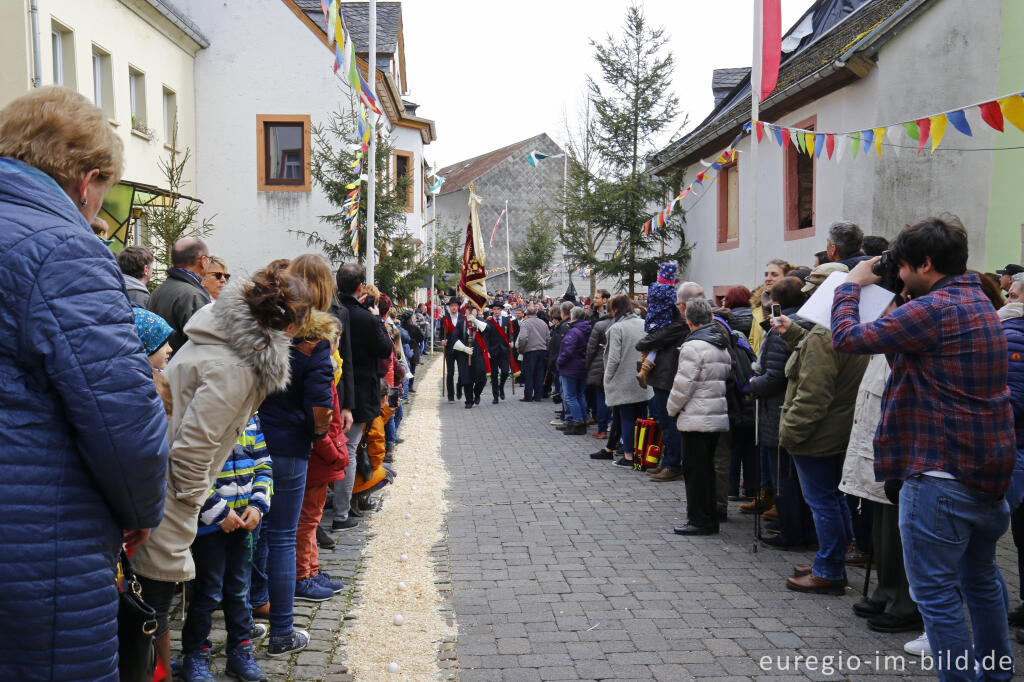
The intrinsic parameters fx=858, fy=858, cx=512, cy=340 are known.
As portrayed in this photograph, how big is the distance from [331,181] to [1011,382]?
16.5m

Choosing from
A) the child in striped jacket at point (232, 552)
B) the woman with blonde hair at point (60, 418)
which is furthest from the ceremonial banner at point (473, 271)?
the woman with blonde hair at point (60, 418)

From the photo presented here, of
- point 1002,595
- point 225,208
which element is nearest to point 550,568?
point 1002,595

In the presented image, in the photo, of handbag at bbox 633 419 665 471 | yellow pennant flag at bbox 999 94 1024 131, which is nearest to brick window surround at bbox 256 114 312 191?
handbag at bbox 633 419 665 471

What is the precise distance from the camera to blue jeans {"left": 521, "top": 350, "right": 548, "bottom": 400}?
18547mm

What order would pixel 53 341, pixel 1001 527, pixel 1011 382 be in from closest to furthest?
pixel 53 341
pixel 1001 527
pixel 1011 382

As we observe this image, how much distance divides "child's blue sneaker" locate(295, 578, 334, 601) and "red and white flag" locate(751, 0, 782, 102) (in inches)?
317

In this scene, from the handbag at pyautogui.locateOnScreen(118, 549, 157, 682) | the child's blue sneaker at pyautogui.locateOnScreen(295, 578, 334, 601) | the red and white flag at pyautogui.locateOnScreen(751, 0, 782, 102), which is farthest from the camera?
the red and white flag at pyautogui.locateOnScreen(751, 0, 782, 102)

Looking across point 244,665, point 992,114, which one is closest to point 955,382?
point 244,665

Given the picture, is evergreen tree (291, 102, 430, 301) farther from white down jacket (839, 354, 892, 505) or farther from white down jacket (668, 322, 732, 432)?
white down jacket (839, 354, 892, 505)

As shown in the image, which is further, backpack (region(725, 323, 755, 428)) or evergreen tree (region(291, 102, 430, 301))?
evergreen tree (region(291, 102, 430, 301))

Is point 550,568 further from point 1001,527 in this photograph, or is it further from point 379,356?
point 1001,527

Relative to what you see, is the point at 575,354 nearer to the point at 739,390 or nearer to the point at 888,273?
the point at 739,390

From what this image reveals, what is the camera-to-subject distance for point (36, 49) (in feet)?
41.8

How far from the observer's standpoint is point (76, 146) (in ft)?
7.06
